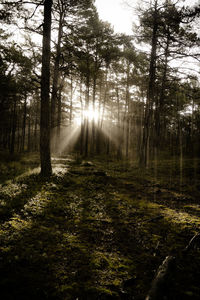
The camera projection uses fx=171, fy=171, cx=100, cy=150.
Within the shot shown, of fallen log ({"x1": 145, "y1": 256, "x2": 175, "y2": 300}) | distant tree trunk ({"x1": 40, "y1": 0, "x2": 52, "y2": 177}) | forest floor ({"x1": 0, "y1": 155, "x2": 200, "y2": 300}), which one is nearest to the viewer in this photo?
fallen log ({"x1": 145, "y1": 256, "x2": 175, "y2": 300})

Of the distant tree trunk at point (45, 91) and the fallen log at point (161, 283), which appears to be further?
the distant tree trunk at point (45, 91)

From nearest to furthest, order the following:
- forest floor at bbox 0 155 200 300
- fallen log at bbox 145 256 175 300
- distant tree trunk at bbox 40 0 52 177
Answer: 1. fallen log at bbox 145 256 175 300
2. forest floor at bbox 0 155 200 300
3. distant tree trunk at bbox 40 0 52 177

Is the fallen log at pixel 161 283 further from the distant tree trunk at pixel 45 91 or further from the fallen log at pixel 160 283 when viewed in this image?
the distant tree trunk at pixel 45 91

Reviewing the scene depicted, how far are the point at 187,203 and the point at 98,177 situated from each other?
436cm

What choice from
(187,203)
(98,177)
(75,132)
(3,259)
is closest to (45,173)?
(98,177)

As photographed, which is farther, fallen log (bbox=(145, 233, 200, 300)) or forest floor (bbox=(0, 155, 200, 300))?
forest floor (bbox=(0, 155, 200, 300))

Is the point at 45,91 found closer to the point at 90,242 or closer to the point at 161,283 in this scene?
the point at 90,242

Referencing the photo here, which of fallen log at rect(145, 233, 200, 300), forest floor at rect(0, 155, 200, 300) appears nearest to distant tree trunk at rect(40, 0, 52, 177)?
forest floor at rect(0, 155, 200, 300)

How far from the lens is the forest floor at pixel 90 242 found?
2418mm

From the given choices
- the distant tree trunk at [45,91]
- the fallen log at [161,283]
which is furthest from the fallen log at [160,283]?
the distant tree trunk at [45,91]

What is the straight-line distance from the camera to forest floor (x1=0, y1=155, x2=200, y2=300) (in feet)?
7.93

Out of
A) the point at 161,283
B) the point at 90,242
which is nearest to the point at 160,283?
the point at 161,283

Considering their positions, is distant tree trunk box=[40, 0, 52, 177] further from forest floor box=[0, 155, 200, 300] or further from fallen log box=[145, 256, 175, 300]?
fallen log box=[145, 256, 175, 300]

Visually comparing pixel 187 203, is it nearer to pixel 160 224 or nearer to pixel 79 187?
pixel 160 224
